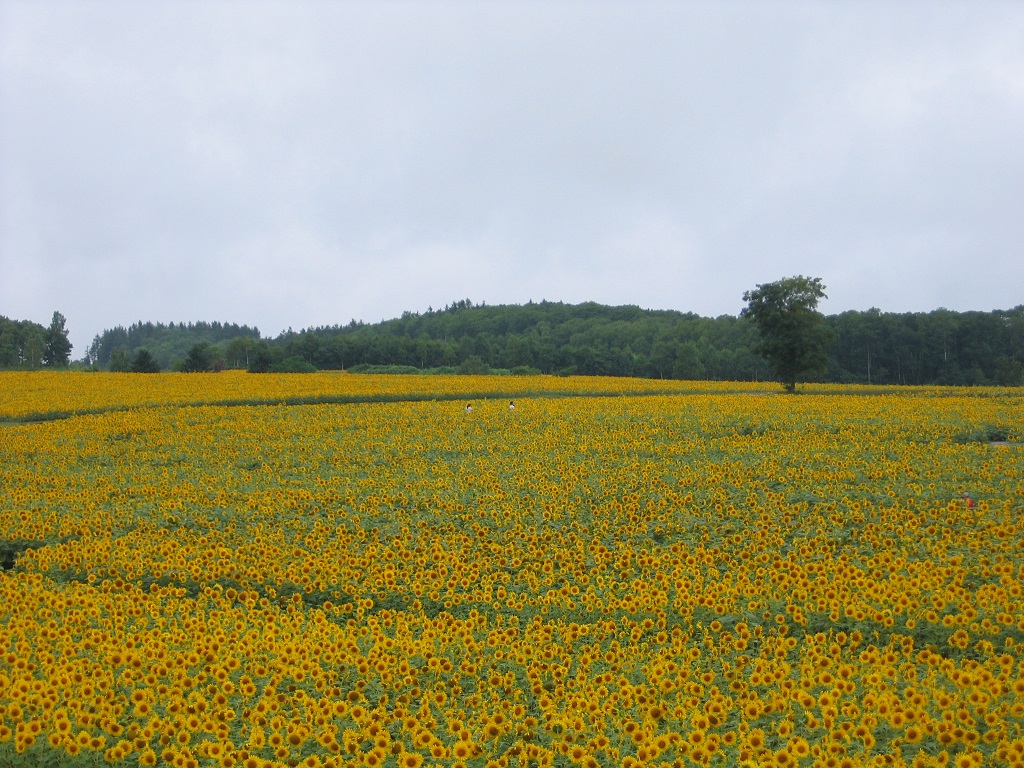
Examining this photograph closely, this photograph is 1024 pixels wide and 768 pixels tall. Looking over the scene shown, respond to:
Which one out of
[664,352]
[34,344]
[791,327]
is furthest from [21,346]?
[791,327]

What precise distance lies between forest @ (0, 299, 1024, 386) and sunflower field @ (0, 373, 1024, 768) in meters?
51.3

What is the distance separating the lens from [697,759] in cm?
492

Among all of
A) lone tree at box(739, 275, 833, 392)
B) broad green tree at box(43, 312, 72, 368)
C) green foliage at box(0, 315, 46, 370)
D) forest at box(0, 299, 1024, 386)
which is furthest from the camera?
broad green tree at box(43, 312, 72, 368)

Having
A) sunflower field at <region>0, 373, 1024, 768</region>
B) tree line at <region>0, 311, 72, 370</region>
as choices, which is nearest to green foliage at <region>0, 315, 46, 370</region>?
tree line at <region>0, 311, 72, 370</region>

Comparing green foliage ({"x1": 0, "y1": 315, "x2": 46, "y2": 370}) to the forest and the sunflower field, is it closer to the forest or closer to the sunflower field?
the forest

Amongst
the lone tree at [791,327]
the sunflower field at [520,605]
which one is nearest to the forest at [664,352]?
the lone tree at [791,327]

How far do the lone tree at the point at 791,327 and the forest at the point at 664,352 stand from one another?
25.9 meters

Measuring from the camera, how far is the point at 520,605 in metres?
8.74

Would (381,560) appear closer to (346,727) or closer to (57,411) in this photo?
(346,727)

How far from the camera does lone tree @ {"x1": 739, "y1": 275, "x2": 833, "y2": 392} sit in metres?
42.8

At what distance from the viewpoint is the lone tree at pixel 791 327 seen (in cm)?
4278

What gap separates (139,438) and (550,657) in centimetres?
2102

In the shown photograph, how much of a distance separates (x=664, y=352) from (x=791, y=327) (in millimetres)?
39789

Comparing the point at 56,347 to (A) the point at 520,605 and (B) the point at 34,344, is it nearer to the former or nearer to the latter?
(B) the point at 34,344
